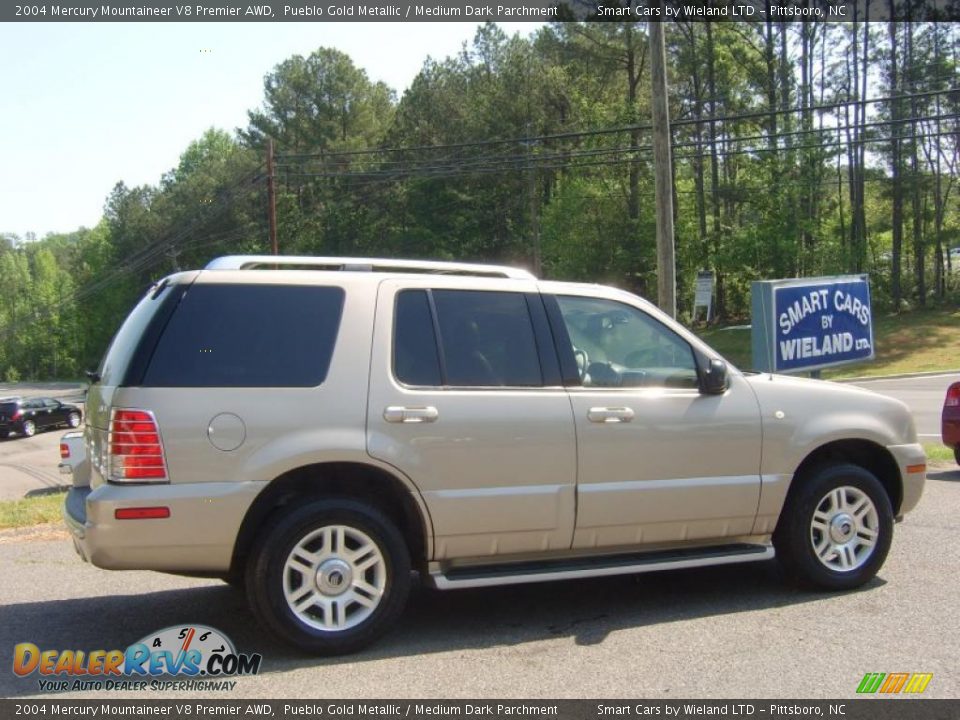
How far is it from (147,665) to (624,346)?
3.11m

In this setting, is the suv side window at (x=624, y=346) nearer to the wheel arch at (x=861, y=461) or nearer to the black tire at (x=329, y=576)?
the wheel arch at (x=861, y=461)

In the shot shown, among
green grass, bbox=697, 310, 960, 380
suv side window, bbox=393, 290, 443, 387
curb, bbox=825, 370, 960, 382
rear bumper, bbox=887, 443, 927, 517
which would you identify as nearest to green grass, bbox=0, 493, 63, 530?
suv side window, bbox=393, 290, 443, 387

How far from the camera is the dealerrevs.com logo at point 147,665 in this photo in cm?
446

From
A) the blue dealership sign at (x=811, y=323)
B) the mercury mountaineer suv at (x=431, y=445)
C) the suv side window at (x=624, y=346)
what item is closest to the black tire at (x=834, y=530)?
the mercury mountaineer suv at (x=431, y=445)

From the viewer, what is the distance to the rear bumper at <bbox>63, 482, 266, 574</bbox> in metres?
4.52

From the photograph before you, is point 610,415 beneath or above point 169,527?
above

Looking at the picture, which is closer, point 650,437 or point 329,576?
point 329,576

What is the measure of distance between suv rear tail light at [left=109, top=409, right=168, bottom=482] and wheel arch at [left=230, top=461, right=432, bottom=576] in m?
0.51

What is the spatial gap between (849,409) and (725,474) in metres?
0.98

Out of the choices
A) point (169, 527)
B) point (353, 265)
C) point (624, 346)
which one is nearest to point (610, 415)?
point (624, 346)

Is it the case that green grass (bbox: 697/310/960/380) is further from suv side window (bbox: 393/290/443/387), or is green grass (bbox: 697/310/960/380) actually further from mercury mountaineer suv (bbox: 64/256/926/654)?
suv side window (bbox: 393/290/443/387)

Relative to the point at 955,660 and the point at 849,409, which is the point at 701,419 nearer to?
the point at 849,409

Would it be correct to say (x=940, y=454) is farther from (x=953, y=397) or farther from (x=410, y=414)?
(x=410, y=414)

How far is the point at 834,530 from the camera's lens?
589 centimetres
